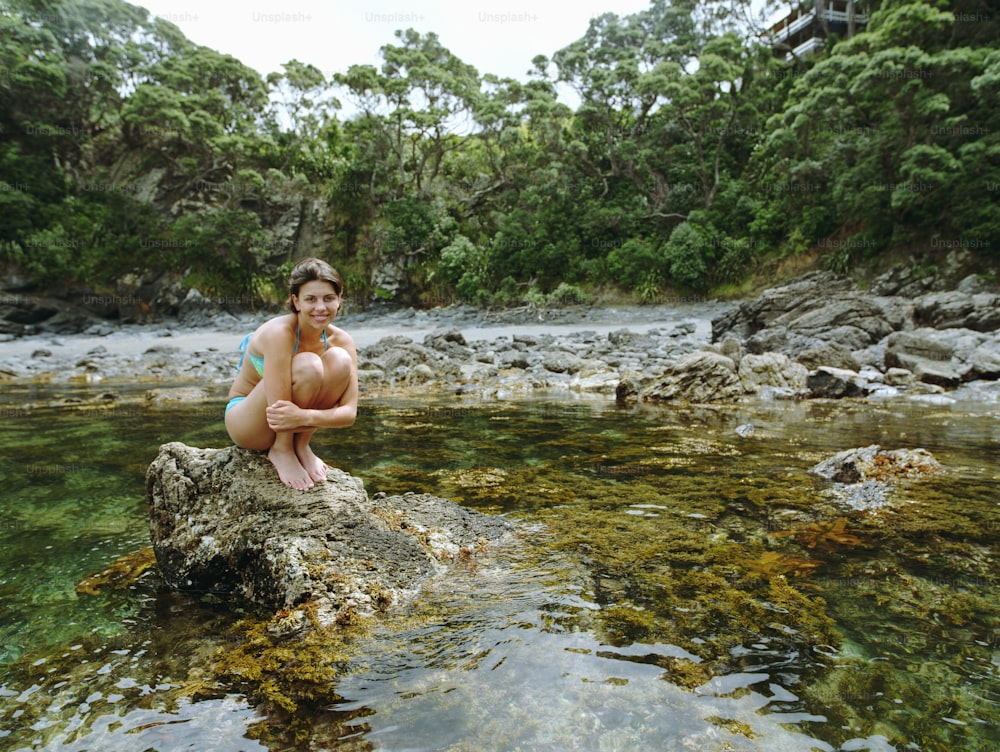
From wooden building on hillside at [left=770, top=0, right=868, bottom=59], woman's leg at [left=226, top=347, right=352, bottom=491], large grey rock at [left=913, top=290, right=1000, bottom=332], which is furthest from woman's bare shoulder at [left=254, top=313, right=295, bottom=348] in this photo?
wooden building on hillside at [left=770, top=0, right=868, bottom=59]

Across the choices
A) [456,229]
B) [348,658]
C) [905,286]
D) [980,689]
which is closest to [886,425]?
[980,689]

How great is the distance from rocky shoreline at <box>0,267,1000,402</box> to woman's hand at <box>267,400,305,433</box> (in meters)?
6.90

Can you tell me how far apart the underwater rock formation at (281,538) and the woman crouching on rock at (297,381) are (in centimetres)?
13

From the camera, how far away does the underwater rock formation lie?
222cm

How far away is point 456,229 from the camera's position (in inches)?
1277

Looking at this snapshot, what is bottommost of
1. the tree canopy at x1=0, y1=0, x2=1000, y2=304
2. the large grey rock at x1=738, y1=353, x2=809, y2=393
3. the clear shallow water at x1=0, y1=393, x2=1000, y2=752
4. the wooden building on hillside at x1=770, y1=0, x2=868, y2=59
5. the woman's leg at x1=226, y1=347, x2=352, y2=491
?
the clear shallow water at x1=0, y1=393, x2=1000, y2=752

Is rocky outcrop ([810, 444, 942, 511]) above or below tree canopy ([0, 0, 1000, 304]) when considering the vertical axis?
below

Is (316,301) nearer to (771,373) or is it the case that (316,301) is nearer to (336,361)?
(336,361)

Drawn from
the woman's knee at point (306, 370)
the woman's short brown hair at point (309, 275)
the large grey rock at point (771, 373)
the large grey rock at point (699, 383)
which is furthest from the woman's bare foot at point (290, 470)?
the large grey rock at point (771, 373)

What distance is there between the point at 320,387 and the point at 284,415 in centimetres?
23

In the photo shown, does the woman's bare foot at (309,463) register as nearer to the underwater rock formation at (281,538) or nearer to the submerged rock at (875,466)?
the underwater rock formation at (281,538)

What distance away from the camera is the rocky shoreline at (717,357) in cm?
916

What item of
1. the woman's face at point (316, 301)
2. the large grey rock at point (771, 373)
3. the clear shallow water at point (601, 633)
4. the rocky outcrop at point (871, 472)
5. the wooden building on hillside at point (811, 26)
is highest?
the wooden building on hillside at point (811, 26)

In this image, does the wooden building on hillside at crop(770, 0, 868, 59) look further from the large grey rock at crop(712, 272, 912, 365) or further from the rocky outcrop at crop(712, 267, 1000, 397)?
the large grey rock at crop(712, 272, 912, 365)
